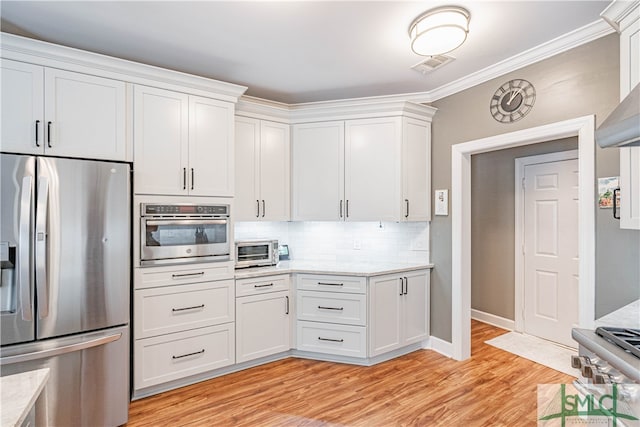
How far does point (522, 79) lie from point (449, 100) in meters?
0.73

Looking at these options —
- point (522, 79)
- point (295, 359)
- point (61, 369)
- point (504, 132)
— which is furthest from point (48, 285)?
point (522, 79)

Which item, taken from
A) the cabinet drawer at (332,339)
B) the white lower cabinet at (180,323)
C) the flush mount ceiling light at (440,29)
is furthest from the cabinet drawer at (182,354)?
the flush mount ceiling light at (440,29)

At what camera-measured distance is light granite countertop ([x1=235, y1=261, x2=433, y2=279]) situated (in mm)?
3154

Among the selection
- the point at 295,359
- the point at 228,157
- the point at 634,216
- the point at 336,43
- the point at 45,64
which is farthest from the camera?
the point at 295,359

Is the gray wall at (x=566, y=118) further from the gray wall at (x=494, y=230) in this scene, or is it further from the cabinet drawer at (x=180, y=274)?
the cabinet drawer at (x=180, y=274)

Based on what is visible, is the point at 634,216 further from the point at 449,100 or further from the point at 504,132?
the point at 449,100

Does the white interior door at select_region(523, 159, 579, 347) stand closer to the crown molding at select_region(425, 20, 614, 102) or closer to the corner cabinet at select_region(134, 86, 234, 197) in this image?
the crown molding at select_region(425, 20, 614, 102)

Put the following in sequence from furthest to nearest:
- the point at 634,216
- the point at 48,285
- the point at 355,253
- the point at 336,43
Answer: the point at 355,253 → the point at 336,43 → the point at 48,285 → the point at 634,216

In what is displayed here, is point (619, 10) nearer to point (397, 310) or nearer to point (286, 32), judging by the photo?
point (286, 32)

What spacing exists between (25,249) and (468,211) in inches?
138

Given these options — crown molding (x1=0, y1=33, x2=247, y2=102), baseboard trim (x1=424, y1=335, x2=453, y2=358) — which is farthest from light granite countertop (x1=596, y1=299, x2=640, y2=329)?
crown molding (x1=0, y1=33, x2=247, y2=102)

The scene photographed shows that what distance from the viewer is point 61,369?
6.86 ft

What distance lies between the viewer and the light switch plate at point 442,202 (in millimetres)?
3443

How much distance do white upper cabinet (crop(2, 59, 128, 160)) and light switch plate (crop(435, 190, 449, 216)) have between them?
2880 mm
